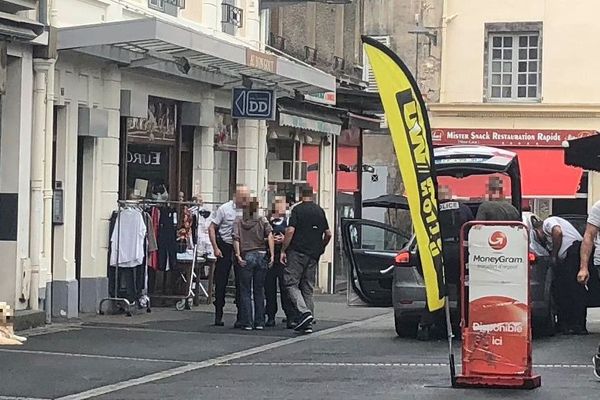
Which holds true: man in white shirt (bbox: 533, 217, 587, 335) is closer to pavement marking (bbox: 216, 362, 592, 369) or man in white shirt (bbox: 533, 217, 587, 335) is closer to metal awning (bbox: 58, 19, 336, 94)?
pavement marking (bbox: 216, 362, 592, 369)

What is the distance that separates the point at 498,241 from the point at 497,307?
1.74 ft

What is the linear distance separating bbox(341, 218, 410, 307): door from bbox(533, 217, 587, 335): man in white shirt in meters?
2.62

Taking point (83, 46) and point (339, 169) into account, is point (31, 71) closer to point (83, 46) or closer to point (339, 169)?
point (83, 46)

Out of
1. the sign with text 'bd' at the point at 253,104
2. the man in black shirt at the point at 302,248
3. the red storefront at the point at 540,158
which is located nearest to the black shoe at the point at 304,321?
the man in black shirt at the point at 302,248

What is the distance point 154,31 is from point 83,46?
96 centimetres

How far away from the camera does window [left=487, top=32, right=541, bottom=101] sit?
117 feet

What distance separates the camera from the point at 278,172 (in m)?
25.9

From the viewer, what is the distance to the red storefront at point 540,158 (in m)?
34.5

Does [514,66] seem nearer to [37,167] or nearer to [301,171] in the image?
[301,171]

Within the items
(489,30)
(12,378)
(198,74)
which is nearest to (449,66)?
(489,30)

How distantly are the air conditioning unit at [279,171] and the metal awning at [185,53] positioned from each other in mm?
3506

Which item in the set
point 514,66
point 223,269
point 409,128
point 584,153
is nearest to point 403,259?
point 223,269

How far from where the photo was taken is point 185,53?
1761 cm

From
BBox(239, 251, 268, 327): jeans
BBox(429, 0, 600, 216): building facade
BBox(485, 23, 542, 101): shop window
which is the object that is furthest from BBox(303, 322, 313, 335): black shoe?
BBox(485, 23, 542, 101): shop window
